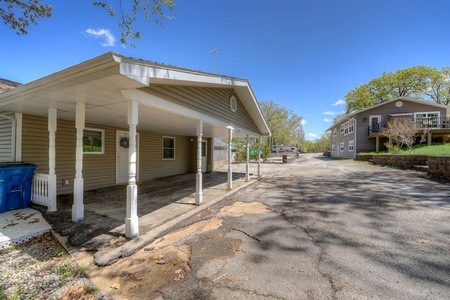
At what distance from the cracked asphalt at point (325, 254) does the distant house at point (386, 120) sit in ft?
65.3

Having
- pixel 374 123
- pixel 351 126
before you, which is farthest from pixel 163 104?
pixel 351 126

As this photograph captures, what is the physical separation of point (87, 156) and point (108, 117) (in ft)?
6.99

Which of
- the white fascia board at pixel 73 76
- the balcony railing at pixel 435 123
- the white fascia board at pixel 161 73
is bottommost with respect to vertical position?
the white fascia board at pixel 73 76

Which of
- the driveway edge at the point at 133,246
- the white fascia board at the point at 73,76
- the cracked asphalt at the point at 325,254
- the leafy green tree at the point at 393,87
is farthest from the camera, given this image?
the leafy green tree at the point at 393,87

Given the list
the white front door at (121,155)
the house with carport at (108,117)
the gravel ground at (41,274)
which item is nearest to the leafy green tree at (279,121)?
the house with carport at (108,117)

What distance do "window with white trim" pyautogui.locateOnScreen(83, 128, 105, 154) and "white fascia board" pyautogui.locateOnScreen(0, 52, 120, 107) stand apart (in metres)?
3.03

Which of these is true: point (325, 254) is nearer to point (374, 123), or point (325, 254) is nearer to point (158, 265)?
point (158, 265)

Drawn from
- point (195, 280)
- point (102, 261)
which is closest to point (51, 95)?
point (102, 261)

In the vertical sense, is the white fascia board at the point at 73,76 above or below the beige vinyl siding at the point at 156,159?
above

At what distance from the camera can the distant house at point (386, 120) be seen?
18.7 m

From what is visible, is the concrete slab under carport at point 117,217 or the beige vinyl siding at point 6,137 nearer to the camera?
the concrete slab under carport at point 117,217

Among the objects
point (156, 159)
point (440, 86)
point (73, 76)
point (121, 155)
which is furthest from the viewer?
point (440, 86)

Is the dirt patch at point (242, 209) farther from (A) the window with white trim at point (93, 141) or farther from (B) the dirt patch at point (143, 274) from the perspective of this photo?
(A) the window with white trim at point (93, 141)

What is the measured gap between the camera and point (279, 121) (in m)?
37.0
